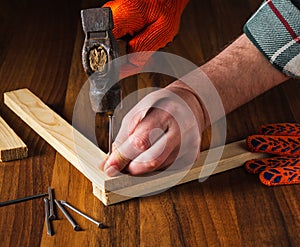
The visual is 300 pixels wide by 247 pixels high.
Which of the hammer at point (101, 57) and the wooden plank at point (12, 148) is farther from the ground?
the hammer at point (101, 57)

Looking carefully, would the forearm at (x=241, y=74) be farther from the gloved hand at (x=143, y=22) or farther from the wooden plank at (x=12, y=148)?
the wooden plank at (x=12, y=148)

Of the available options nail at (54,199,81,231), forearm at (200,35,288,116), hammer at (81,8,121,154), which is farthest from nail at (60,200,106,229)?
forearm at (200,35,288,116)

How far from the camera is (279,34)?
1471 mm

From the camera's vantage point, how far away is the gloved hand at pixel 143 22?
5.58 ft

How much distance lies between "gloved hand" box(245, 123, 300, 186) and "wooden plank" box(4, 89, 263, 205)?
0.10 feet

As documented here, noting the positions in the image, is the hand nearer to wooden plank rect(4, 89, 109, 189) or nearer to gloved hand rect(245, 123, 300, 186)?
wooden plank rect(4, 89, 109, 189)

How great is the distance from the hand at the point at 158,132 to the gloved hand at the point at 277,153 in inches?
7.2

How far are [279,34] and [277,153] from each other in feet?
1.03

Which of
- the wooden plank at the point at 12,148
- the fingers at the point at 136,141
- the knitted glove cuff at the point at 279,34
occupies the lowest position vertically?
the wooden plank at the point at 12,148

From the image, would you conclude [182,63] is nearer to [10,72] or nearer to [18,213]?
[10,72]

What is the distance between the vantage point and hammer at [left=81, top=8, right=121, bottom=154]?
136 cm

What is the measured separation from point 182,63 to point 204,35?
10.5 inches

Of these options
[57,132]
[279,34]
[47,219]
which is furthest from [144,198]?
[279,34]

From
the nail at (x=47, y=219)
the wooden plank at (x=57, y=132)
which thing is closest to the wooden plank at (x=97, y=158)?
the wooden plank at (x=57, y=132)
